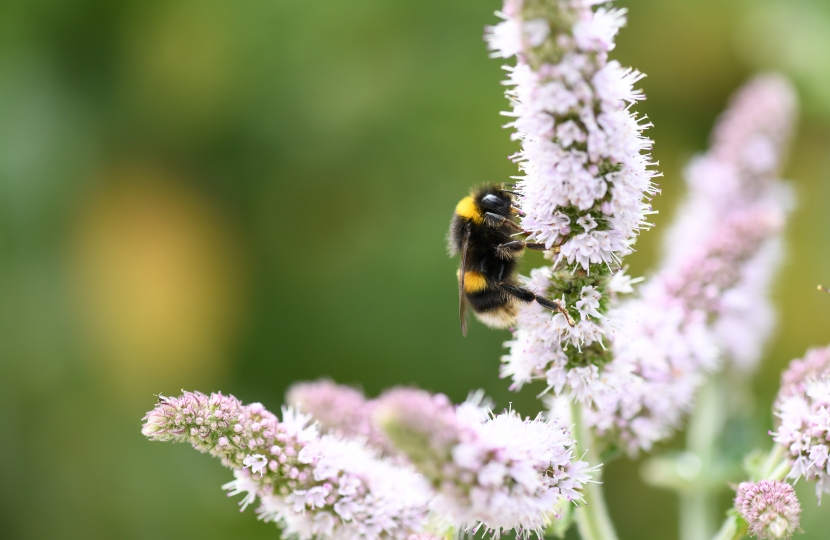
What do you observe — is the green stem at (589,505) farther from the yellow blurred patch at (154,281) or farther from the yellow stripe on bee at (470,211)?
the yellow blurred patch at (154,281)

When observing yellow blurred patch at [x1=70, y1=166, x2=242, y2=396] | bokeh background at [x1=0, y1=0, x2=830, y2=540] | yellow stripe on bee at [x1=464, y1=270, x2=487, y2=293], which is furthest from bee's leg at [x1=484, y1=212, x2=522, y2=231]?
yellow blurred patch at [x1=70, y1=166, x2=242, y2=396]

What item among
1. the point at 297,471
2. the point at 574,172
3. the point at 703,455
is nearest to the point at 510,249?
the point at 574,172

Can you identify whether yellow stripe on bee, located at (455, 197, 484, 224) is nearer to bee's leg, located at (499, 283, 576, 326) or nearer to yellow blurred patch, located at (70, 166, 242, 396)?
bee's leg, located at (499, 283, 576, 326)

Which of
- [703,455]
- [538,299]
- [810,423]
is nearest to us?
[810,423]

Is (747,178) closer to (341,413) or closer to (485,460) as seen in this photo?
(341,413)

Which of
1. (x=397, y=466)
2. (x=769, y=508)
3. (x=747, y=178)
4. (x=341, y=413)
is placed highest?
(x=747, y=178)

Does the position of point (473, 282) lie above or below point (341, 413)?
above

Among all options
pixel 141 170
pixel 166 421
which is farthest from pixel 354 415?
pixel 141 170
